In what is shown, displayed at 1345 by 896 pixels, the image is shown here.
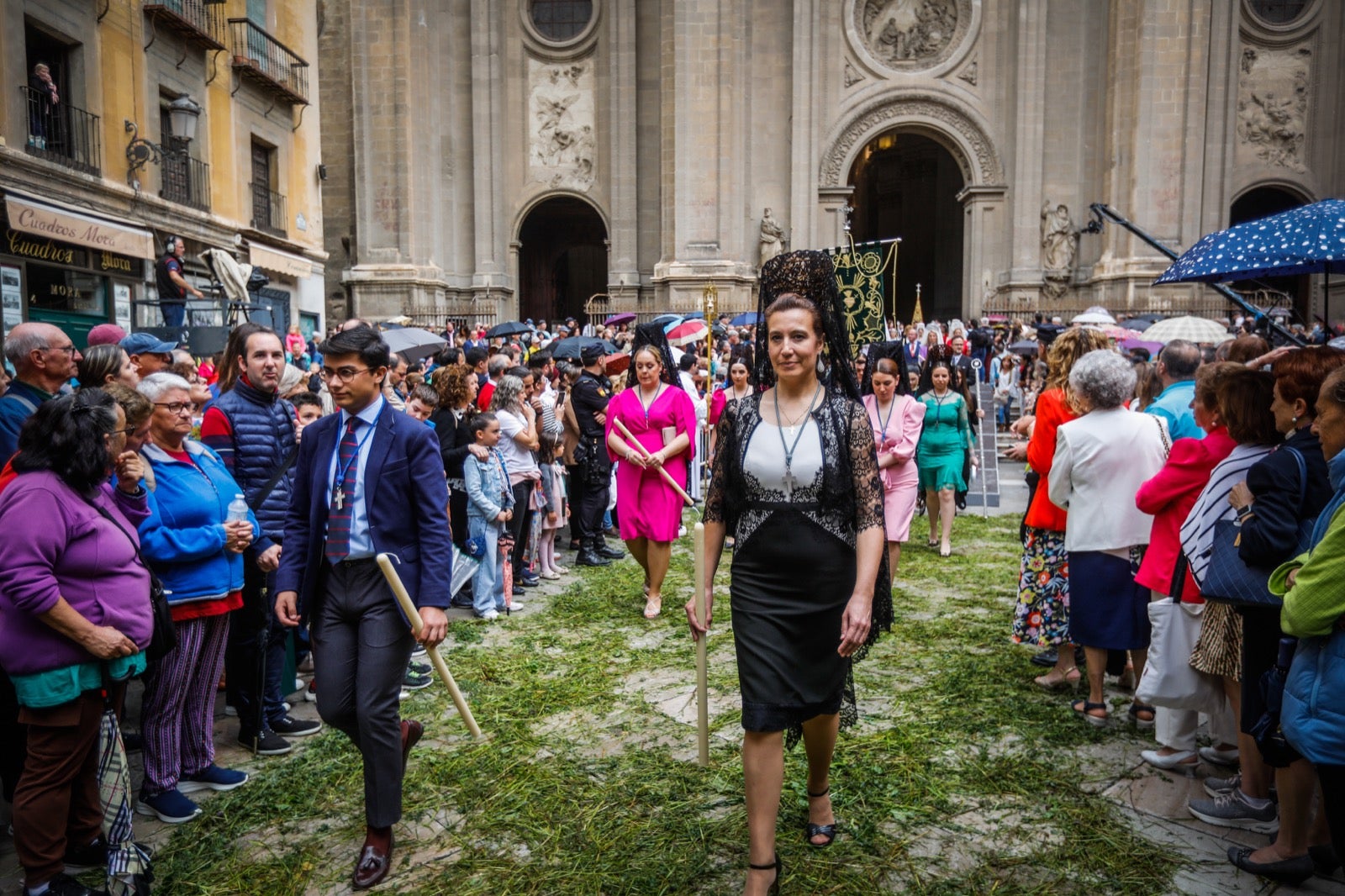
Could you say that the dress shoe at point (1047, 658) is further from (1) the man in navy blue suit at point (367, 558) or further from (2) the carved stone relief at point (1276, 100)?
(2) the carved stone relief at point (1276, 100)

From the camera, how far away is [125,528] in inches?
149

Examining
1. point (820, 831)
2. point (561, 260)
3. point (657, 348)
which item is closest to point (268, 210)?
point (657, 348)

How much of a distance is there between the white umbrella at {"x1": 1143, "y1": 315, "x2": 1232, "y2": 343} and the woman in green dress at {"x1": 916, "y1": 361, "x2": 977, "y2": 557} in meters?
7.32

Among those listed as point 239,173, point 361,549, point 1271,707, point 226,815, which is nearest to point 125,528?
point 361,549

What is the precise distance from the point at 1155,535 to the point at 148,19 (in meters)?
17.7

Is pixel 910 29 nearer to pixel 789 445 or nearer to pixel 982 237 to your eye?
pixel 982 237

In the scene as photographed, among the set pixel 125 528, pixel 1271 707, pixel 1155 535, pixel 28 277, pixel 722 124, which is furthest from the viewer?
pixel 722 124

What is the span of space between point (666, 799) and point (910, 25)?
93.8ft

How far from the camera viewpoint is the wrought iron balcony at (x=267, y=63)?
1875 cm

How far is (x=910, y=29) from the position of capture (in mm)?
28047

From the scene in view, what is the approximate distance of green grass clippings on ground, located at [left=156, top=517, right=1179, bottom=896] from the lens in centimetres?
375

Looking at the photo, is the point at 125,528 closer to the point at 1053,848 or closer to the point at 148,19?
the point at 1053,848

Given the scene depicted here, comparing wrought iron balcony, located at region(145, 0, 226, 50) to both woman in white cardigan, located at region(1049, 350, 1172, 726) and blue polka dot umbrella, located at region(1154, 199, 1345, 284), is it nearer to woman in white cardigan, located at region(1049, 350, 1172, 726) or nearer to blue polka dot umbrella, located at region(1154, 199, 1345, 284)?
blue polka dot umbrella, located at region(1154, 199, 1345, 284)

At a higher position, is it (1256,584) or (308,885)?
(1256,584)
